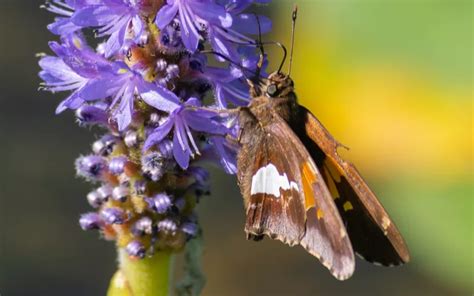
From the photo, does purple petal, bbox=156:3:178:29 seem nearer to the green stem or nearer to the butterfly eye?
the butterfly eye

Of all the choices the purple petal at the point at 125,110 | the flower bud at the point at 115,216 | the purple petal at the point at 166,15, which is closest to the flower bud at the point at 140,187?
the flower bud at the point at 115,216

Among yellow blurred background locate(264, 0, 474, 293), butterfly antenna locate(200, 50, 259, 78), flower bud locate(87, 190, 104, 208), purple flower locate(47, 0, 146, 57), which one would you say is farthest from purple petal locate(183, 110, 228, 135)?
yellow blurred background locate(264, 0, 474, 293)

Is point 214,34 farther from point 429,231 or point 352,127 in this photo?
point 352,127

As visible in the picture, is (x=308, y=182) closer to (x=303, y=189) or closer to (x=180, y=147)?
(x=303, y=189)

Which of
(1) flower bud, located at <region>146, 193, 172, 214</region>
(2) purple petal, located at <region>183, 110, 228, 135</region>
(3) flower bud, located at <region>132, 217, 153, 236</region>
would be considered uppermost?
(2) purple petal, located at <region>183, 110, 228, 135</region>

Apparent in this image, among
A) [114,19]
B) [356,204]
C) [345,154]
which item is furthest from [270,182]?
[345,154]

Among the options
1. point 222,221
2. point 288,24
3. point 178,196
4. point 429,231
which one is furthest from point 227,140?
point 288,24

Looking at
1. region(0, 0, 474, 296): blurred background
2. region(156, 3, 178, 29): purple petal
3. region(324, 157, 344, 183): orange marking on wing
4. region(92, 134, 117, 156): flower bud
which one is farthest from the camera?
region(0, 0, 474, 296): blurred background
